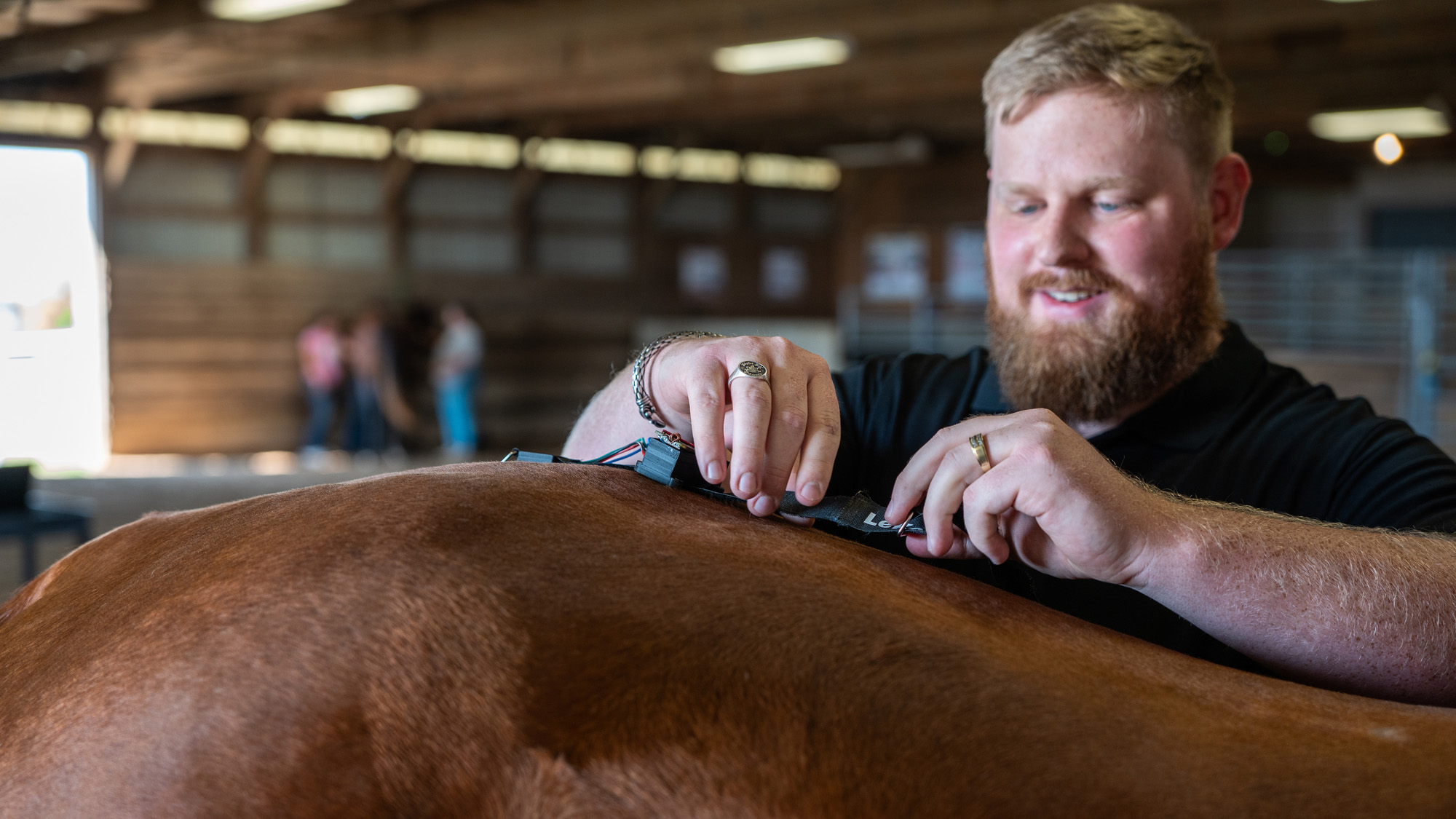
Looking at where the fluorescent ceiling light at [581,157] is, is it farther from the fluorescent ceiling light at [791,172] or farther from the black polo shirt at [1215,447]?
the black polo shirt at [1215,447]

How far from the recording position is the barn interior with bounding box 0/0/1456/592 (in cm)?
793

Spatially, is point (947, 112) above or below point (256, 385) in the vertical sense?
above

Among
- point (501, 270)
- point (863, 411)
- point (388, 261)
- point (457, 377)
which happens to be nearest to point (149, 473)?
point (457, 377)

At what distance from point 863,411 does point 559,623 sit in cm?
107

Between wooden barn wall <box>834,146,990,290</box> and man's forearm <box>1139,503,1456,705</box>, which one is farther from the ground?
wooden barn wall <box>834,146,990,290</box>

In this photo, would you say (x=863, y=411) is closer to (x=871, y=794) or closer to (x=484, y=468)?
(x=484, y=468)

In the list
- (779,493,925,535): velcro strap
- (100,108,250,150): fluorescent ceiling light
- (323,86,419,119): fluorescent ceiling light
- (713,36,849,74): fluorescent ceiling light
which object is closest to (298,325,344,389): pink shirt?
(100,108,250,150): fluorescent ceiling light

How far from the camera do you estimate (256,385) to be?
38.7ft

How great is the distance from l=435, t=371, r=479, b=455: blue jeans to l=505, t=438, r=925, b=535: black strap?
10.5m

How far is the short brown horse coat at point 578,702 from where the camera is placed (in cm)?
52

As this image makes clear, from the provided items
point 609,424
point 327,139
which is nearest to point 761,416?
point 609,424

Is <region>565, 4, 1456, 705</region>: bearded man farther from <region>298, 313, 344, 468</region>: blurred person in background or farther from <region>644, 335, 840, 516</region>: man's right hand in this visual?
<region>298, 313, 344, 468</region>: blurred person in background

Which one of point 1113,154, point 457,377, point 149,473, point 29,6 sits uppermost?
point 29,6

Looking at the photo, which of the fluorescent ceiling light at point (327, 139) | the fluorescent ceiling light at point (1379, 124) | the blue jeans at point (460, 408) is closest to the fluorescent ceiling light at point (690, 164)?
the fluorescent ceiling light at point (327, 139)
